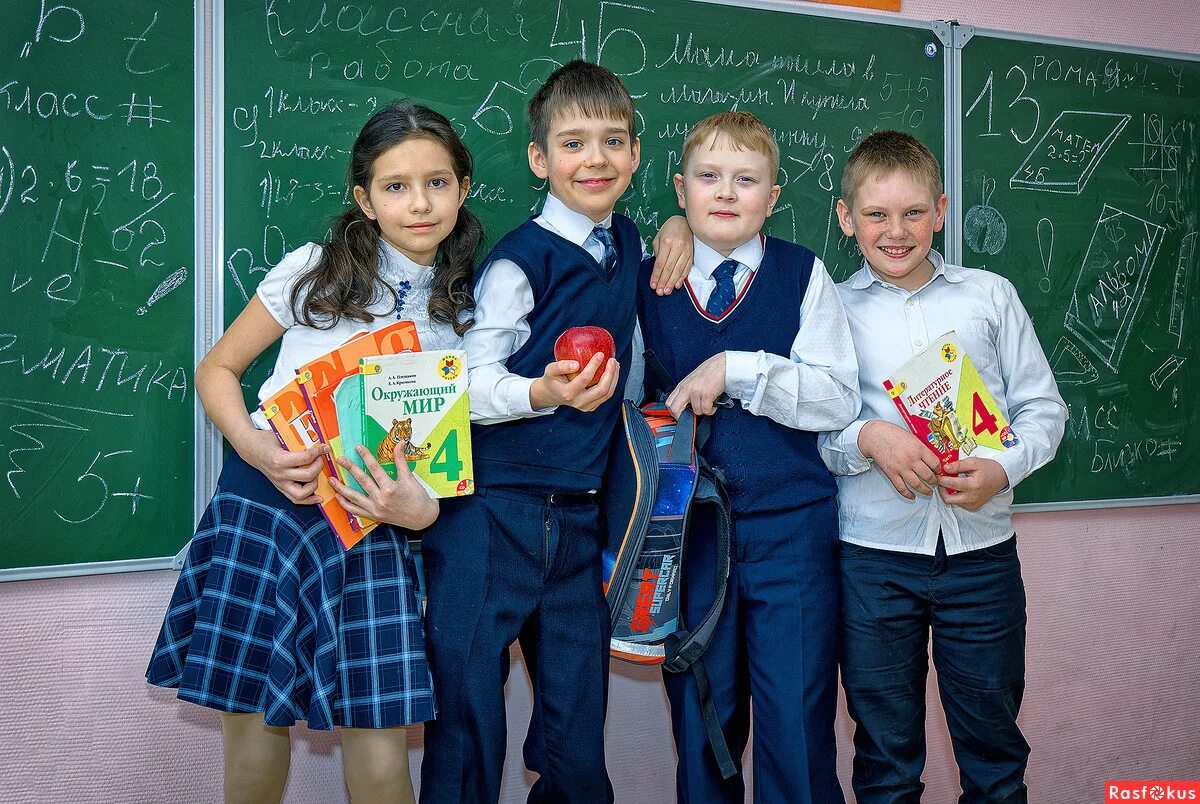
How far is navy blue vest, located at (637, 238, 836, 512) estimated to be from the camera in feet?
5.72

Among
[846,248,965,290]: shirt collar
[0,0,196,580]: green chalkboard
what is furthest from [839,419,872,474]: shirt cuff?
[0,0,196,580]: green chalkboard

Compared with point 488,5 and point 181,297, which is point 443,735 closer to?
point 181,297

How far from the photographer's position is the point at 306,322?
1648 mm

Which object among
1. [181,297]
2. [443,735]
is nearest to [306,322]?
[181,297]

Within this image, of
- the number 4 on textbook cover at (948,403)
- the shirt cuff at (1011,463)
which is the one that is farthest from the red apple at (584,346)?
the shirt cuff at (1011,463)

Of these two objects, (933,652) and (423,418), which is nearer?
(423,418)

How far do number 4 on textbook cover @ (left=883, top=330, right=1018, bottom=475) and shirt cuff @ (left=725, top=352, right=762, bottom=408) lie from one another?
0.28 meters

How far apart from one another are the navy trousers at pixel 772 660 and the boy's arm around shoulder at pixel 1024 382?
0.52 metres

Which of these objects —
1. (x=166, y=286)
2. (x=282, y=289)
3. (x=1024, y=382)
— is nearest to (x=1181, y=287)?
(x=1024, y=382)

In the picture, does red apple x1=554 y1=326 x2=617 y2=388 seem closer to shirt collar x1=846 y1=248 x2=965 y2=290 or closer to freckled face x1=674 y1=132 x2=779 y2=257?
freckled face x1=674 y1=132 x2=779 y2=257

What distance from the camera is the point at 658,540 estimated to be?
5.45 feet

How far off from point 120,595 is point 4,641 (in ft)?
0.79

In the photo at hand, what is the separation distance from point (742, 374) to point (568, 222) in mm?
439

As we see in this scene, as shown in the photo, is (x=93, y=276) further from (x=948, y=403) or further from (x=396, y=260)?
(x=948, y=403)
